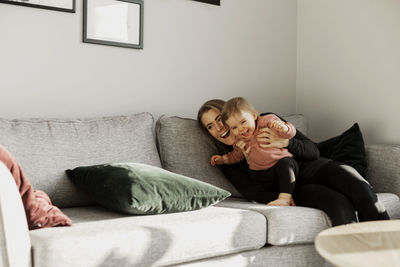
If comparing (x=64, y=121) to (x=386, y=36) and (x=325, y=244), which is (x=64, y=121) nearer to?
(x=325, y=244)

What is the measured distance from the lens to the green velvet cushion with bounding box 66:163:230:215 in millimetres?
1883

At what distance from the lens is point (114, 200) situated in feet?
6.25

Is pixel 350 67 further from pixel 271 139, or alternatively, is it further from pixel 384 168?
pixel 271 139

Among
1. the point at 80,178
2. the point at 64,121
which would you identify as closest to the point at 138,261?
the point at 80,178

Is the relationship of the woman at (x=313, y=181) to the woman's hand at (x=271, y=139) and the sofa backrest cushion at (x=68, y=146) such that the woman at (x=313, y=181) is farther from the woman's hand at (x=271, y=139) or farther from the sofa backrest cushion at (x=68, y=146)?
the sofa backrest cushion at (x=68, y=146)

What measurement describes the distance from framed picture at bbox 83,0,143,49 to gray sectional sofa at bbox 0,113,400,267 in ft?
1.52

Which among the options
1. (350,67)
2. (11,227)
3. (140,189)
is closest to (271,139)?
(140,189)

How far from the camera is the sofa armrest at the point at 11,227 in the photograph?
141 cm

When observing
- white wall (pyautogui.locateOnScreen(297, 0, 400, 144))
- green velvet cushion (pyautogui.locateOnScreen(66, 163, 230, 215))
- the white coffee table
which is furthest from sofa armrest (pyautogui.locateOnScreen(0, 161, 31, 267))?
white wall (pyautogui.locateOnScreen(297, 0, 400, 144))

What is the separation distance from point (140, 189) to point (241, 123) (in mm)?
733

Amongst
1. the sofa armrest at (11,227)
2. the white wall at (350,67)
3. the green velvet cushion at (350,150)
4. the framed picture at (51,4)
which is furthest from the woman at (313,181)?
the sofa armrest at (11,227)

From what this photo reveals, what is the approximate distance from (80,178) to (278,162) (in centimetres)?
93

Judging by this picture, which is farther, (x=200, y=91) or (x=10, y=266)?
(x=200, y=91)

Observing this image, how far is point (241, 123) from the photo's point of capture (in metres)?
2.44
